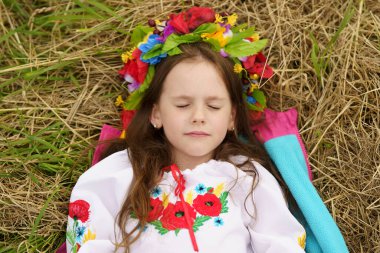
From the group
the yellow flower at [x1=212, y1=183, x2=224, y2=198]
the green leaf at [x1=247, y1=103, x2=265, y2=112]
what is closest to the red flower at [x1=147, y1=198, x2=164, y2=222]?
the yellow flower at [x1=212, y1=183, x2=224, y2=198]

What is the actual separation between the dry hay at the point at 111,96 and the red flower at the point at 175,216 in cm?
63

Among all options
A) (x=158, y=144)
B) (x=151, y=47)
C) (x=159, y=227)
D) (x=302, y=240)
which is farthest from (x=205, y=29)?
(x=302, y=240)

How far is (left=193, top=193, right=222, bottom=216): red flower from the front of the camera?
2.94 m

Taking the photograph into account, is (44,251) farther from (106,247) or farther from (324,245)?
(324,245)

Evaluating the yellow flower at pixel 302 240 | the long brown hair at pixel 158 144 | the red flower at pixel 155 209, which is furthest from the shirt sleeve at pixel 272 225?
the red flower at pixel 155 209

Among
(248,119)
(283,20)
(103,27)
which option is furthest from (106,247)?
(283,20)

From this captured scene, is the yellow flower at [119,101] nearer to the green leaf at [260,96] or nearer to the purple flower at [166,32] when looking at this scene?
the purple flower at [166,32]

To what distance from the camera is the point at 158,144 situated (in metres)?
3.19

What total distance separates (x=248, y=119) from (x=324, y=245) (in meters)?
0.76

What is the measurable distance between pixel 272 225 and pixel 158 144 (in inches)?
29.0

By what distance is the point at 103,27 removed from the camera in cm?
353

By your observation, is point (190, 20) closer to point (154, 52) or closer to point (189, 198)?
point (154, 52)

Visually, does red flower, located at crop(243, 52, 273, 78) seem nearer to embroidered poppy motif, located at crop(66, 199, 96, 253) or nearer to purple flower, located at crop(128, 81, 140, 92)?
purple flower, located at crop(128, 81, 140, 92)

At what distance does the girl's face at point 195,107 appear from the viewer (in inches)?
114
